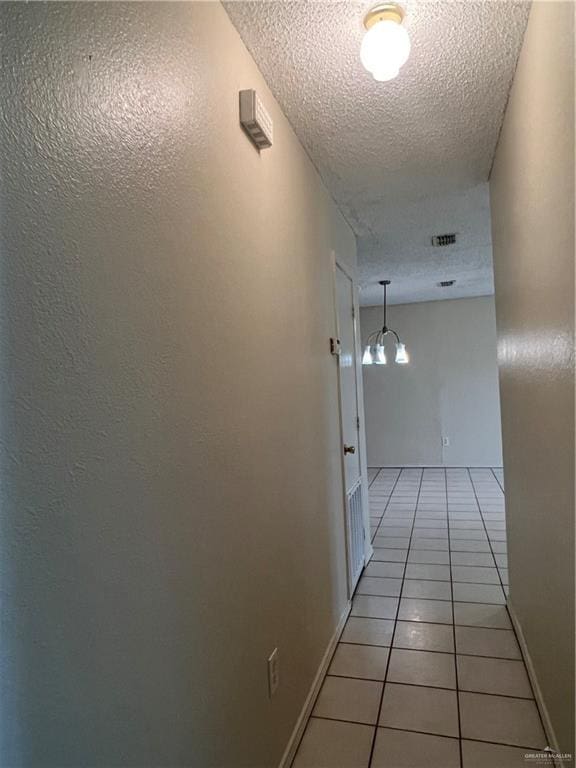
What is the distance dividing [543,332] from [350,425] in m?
1.77

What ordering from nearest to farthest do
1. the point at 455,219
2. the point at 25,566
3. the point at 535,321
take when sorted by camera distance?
the point at 25,566 < the point at 535,321 < the point at 455,219

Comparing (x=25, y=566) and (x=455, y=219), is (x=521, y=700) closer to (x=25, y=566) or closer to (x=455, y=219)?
(x=25, y=566)

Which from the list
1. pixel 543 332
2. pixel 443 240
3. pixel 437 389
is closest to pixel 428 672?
pixel 543 332

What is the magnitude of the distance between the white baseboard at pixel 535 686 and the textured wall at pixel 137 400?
0.92 m

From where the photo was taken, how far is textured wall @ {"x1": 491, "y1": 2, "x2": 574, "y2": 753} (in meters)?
1.17

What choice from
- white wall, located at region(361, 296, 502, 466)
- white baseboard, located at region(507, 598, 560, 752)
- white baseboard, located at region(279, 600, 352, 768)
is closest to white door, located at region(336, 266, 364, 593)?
white baseboard, located at region(279, 600, 352, 768)

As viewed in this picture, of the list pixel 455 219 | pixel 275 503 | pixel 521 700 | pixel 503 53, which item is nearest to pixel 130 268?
pixel 275 503

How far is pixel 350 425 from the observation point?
Result: 312 centimetres

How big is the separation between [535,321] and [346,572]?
71.5 inches

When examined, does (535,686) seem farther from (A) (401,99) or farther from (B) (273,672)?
(A) (401,99)

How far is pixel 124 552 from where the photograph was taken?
2.73ft

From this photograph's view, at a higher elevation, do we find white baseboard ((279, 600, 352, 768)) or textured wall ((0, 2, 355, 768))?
textured wall ((0, 2, 355, 768))

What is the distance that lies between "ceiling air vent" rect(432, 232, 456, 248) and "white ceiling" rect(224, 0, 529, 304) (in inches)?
9.7

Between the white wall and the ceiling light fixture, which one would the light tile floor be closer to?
the ceiling light fixture
